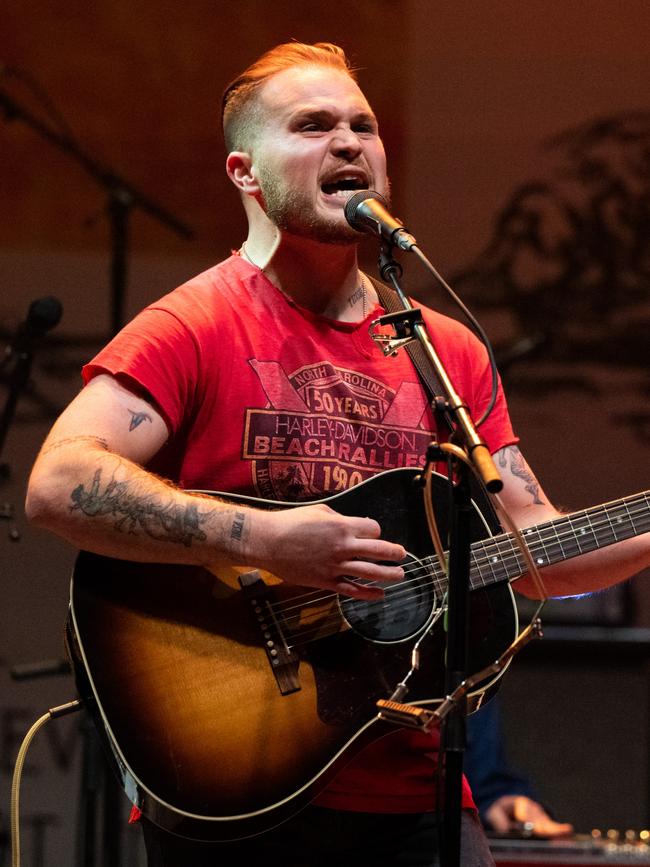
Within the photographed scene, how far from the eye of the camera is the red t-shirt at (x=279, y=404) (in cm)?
223

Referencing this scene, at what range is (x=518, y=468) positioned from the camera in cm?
261

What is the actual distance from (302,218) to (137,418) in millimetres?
573

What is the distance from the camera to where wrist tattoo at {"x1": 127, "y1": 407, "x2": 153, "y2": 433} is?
7.25 ft

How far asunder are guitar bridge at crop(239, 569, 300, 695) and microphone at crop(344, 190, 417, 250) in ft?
2.16

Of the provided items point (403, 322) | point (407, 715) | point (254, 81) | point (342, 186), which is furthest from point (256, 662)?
point (254, 81)

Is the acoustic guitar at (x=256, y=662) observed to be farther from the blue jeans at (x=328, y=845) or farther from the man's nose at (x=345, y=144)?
the man's nose at (x=345, y=144)

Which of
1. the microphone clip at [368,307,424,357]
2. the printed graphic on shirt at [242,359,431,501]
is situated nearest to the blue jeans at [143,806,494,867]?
the printed graphic on shirt at [242,359,431,501]

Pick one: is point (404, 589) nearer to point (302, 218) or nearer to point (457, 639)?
point (457, 639)

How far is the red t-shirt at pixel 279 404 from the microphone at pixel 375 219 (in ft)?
0.94

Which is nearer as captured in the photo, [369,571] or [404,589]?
[369,571]

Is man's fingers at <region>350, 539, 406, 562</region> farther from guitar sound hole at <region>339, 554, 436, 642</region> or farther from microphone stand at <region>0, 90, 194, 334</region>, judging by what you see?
microphone stand at <region>0, 90, 194, 334</region>

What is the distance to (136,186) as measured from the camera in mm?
4969

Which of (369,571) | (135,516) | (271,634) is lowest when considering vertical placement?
(271,634)

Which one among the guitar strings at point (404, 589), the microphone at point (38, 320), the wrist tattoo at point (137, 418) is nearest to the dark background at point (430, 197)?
the microphone at point (38, 320)
